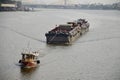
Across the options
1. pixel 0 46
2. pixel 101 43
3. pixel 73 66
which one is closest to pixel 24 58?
pixel 73 66

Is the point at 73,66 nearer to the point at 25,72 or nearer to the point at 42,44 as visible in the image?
the point at 25,72

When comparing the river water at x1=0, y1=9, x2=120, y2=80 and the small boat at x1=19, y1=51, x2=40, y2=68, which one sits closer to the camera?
the river water at x1=0, y1=9, x2=120, y2=80

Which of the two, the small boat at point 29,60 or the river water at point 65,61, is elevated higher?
the small boat at point 29,60

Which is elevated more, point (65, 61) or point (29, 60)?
point (29, 60)

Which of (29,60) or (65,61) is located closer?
(29,60)

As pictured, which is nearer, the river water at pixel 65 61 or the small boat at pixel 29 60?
the river water at pixel 65 61

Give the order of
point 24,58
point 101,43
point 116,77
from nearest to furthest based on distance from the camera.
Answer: point 116,77
point 24,58
point 101,43

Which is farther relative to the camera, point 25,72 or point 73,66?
point 73,66

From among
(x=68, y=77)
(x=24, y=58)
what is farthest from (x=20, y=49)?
(x=68, y=77)

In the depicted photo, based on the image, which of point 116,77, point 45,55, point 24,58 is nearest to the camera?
point 116,77

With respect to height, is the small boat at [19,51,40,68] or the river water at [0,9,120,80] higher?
the small boat at [19,51,40,68]
